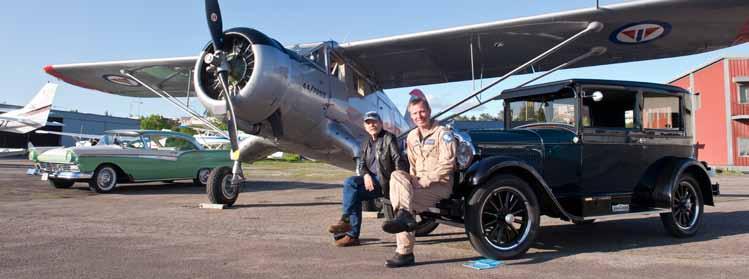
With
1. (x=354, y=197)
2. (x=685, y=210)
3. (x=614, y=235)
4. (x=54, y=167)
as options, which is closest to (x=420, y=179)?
(x=354, y=197)

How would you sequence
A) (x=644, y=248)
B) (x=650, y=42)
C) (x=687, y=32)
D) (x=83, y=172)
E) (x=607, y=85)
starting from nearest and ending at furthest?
(x=644, y=248), (x=607, y=85), (x=687, y=32), (x=650, y=42), (x=83, y=172)

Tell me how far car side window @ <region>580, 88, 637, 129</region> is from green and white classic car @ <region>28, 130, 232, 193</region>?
1113cm

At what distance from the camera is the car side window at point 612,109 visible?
17.0 feet

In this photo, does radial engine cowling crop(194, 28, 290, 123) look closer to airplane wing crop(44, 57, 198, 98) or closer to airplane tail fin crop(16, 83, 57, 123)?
airplane wing crop(44, 57, 198, 98)

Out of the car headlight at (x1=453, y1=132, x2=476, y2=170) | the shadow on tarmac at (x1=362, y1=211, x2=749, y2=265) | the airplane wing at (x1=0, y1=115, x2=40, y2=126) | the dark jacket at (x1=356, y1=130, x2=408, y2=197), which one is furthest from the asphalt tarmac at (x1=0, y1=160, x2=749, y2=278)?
the airplane wing at (x1=0, y1=115, x2=40, y2=126)

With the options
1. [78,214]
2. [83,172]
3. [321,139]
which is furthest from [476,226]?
[83,172]

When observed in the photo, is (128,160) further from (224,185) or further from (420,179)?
(420,179)

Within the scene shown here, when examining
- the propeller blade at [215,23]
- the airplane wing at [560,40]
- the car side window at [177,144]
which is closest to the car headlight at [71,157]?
the car side window at [177,144]

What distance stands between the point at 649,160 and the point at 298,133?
489 centimetres

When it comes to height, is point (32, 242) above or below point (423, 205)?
below

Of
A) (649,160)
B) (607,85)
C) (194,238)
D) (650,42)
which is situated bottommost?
(194,238)

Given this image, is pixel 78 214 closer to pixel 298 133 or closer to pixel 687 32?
pixel 298 133

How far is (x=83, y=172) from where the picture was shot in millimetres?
11562

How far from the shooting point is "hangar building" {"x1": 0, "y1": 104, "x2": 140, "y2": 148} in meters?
55.3
